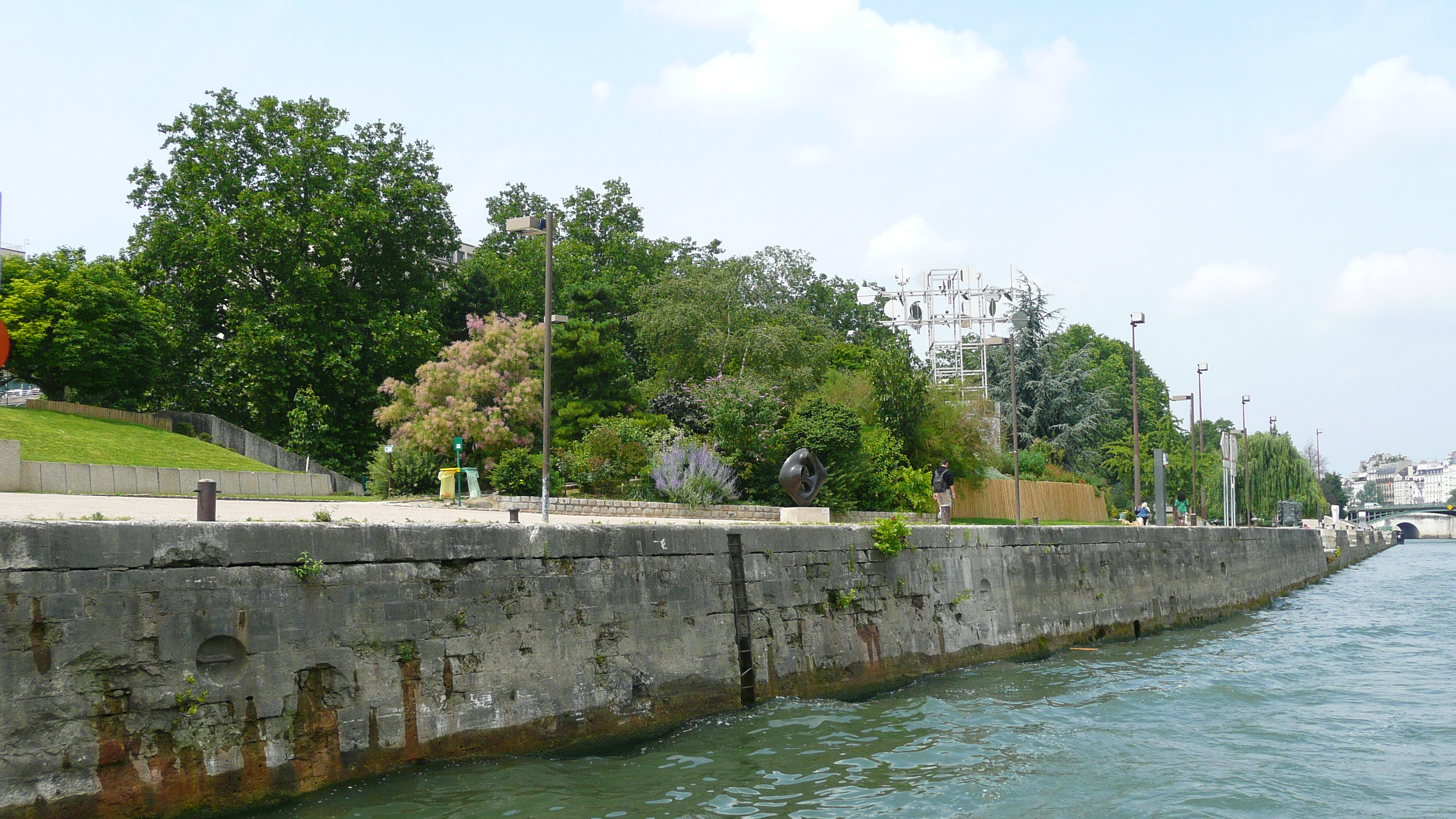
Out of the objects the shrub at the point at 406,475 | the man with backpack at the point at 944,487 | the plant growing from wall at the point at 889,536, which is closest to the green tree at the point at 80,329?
the shrub at the point at 406,475

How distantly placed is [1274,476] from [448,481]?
52.1 m

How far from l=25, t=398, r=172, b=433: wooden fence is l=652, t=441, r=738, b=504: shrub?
50.2 ft

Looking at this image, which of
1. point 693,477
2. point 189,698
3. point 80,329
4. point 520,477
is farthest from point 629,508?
point 80,329

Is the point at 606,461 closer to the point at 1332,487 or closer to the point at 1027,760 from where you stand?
the point at 1027,760

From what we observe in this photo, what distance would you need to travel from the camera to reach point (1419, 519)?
119750 millimetres

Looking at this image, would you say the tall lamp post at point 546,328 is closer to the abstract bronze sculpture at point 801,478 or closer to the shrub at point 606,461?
the abstract bronze sculpture at point 801,478

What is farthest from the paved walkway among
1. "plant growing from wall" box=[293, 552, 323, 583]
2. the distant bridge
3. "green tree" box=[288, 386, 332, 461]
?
the distant bridge

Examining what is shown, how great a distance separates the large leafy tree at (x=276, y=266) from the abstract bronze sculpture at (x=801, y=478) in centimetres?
1830

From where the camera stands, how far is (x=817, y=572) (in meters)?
12.3

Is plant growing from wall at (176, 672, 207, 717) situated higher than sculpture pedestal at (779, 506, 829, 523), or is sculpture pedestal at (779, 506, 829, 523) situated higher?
sculpture pedestal at (779, 506, 829, 523)

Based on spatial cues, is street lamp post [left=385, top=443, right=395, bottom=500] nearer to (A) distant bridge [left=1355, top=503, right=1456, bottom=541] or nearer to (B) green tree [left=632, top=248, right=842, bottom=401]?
(B) green tree [left=632, top=248, right=842, bottom=401]

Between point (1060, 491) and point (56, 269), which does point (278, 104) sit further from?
point (1060, 491)

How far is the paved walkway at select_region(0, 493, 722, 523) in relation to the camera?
406 inches

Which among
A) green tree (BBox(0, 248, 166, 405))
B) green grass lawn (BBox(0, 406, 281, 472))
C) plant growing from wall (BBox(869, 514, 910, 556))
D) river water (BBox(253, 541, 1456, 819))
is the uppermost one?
green tree (BBox(0, 248, 166, 405))
